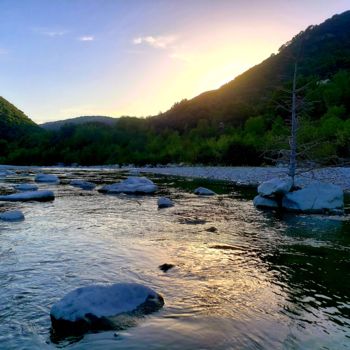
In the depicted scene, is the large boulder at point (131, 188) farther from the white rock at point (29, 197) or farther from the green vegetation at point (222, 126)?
the green vegetation at point (222, 126)

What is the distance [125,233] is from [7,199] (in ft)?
35.4

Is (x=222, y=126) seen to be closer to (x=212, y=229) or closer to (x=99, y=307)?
(x=212, y=229)

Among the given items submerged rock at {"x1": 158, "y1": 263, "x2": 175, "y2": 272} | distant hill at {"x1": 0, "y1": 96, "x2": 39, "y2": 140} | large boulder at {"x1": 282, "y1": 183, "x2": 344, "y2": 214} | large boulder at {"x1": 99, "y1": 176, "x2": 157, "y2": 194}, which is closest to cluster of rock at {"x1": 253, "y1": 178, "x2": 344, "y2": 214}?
large boulder at {"x1": 282, "y1": 183, "x2": 344, "y2": 214}

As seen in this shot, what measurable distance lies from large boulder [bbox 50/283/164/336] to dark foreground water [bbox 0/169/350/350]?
230 millimetres

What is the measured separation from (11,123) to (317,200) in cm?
11004

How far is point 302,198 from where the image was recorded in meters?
19.8

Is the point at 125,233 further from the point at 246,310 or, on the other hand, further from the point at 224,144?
the point at 224,144

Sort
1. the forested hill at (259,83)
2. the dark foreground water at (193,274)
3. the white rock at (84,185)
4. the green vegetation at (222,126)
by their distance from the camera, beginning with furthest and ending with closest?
the forested hill at (259,83) → the green vegetation at (222,126) → the white rock at (84,185) → the dark foreground water at (193,274)

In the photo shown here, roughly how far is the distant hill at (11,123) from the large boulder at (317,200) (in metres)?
103

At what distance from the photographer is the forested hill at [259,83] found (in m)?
105

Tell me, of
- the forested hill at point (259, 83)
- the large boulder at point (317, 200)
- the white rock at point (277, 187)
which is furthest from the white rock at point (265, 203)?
the forested hill at point (259, 83)

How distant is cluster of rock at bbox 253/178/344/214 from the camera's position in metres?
19.5

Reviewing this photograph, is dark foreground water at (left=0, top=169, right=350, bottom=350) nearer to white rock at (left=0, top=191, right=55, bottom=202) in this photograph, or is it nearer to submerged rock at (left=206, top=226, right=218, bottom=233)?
submerged rock at (left=206, top=226, right=218, bottom=233)

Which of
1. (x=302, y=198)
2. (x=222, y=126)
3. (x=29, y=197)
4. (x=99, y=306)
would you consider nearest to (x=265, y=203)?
(x=302, y=198)
